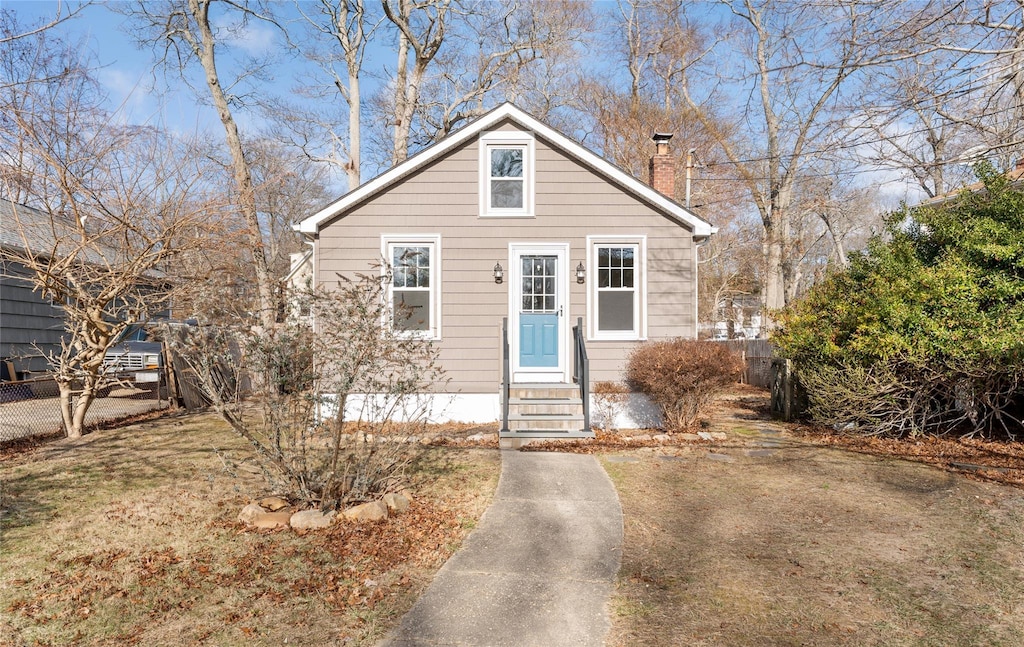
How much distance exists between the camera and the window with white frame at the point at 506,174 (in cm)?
1079

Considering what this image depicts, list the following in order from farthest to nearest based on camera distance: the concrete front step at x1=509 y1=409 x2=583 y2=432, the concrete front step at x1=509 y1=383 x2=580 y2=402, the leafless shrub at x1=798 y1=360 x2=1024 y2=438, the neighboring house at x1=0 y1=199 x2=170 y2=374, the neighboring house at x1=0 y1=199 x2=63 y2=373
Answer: the neighboring house at x1=0 y1=199 x2=63 y2=373
the neighboring house at x1=0 y1=199 x2=170 y2=374
the concrete front step at x1=509 y1=383 x2=580 y2=402
the concrete front step at x1=509 y1=409 x2=583 y2=432
the leafless shrub at x1=798 y1=360 x2=1024 y2=438

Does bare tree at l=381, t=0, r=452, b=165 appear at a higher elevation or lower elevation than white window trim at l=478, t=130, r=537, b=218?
higher

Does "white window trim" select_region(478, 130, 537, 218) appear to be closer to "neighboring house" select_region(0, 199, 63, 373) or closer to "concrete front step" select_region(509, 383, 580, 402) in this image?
"concrete front step" select_region(509, 383, 580, 402)

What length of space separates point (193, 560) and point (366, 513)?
4.43 ft

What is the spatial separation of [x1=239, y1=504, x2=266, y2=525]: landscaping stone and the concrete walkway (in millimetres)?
1886

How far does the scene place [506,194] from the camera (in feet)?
35.7

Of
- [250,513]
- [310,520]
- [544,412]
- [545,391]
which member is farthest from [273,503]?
[545,391]

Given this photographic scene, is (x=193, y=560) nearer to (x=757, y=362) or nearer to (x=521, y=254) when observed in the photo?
(x=521, y=254)

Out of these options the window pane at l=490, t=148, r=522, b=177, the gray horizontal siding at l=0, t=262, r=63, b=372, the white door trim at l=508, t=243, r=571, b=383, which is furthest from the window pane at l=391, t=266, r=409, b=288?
the gray horizontal siding at l=0, t=262, r=63, b=372

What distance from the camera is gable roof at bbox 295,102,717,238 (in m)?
10.5

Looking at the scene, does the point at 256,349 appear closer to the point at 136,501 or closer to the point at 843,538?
the point at 136,501

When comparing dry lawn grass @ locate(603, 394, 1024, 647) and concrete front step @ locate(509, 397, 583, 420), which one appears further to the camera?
concrete front step @ locate(509, 397, 583, 420)

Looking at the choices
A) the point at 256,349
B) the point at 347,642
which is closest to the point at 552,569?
the point at 347,642

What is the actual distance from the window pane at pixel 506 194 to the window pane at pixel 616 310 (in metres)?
2.30
